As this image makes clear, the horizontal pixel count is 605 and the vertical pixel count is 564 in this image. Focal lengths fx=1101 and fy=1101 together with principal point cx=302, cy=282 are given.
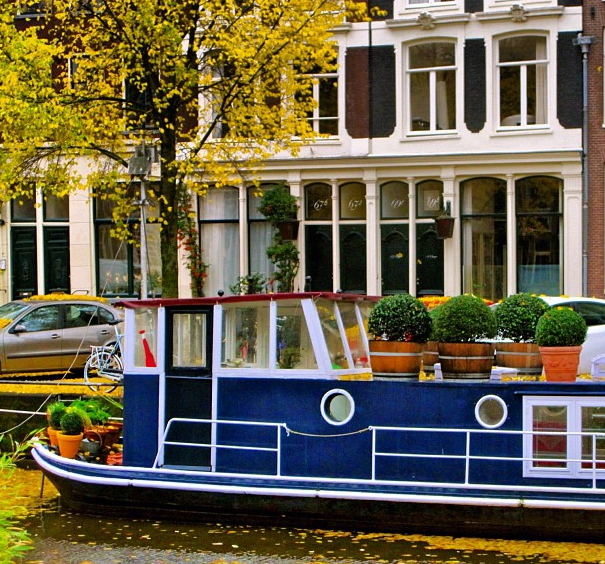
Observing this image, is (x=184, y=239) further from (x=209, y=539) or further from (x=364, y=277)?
(x=209, y=539)

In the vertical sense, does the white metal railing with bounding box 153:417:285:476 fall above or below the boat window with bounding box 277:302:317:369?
below

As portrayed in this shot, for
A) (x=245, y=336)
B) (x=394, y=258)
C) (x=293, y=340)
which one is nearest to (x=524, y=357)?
(x=293, y=340)

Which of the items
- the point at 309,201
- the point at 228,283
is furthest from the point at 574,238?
the point at 228,283

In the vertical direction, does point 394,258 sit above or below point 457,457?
above

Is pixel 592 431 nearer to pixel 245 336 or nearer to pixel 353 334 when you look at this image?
pixel 353 334

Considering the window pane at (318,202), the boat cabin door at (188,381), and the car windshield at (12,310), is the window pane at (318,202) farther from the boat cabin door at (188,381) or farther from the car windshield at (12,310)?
the boat cabin door at (188,381)

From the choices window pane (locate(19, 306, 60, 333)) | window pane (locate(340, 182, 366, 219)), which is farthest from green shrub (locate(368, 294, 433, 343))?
window pane (locate(340, 182, 366, 219))

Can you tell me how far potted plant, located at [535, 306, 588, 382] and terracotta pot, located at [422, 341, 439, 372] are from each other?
4.25ft

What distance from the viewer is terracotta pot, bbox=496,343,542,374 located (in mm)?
11273

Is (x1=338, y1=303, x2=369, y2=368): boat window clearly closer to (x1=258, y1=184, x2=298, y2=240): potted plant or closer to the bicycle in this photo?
the bicycle

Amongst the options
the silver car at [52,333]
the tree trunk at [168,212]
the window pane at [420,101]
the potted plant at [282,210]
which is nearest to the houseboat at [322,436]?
the tree trunk at [168,212]

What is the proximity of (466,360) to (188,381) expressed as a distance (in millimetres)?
3030

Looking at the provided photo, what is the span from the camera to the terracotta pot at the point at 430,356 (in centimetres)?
1184

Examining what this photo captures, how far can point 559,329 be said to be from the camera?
1062 cm
